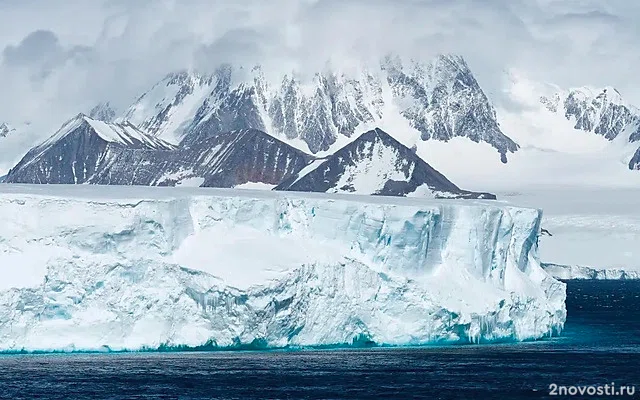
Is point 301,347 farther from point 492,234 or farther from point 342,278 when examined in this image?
point 492,234

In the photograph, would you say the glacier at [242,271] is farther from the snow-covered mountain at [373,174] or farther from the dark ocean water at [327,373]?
the snow-covered mountain at [373,174]

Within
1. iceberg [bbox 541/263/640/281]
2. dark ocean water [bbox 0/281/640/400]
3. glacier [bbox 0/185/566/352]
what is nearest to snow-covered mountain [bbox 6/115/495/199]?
iceberg [bbox 541/263/640/281]

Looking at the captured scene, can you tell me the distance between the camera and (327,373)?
52312 mm

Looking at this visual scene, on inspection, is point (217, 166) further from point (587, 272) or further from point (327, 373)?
point (327, 373)

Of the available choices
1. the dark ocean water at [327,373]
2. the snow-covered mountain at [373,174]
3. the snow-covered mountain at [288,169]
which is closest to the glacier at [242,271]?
the dark ocean water at [327,373]

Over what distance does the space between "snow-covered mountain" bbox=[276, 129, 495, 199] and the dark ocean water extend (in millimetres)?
106762

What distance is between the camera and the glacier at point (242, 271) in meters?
56.3

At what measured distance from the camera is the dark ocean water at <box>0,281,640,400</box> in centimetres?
4766

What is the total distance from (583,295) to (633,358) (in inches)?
2761

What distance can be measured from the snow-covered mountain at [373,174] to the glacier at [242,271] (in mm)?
102195

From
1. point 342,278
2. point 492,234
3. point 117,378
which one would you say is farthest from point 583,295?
point 117,378

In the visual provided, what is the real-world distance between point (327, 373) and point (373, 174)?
5051 inches

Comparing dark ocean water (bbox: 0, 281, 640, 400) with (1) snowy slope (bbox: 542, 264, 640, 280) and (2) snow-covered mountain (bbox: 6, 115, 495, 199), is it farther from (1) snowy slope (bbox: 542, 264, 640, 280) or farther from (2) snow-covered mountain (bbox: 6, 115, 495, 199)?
(2) snow-covered mountain (bbox: 6, 115, 495, 199)

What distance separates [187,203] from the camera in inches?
2366
